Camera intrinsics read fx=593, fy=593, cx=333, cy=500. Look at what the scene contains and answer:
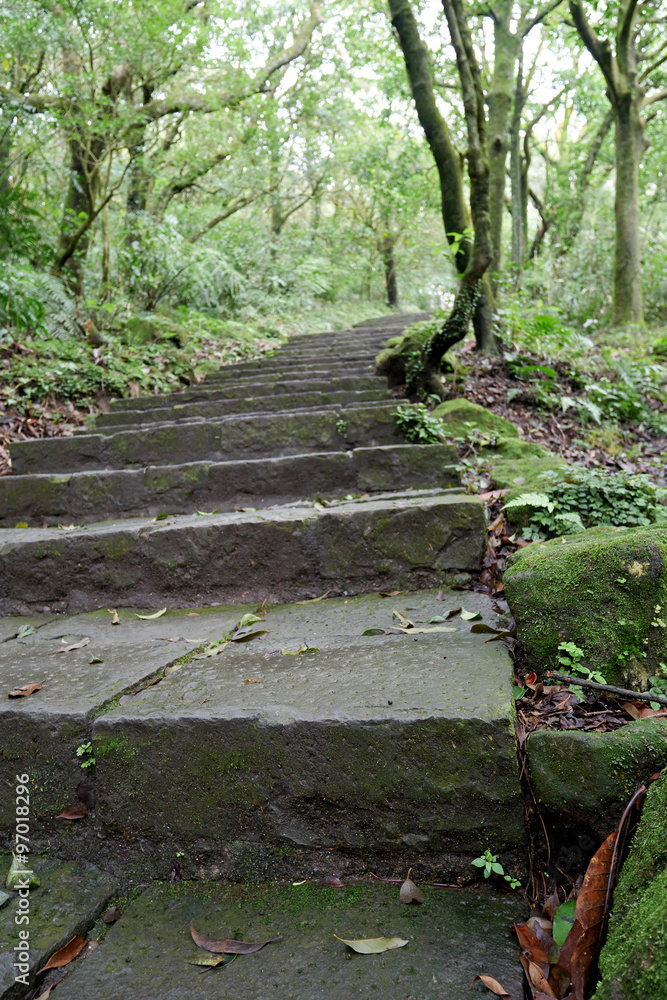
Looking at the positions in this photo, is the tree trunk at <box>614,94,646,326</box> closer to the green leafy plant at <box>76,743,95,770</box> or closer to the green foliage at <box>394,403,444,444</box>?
the green foliage at <box>394,403,444,444</box>

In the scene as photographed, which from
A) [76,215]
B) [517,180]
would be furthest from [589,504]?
[517,180]

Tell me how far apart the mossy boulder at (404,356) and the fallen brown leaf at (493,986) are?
439 centimetres

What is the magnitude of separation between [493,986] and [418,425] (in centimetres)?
301

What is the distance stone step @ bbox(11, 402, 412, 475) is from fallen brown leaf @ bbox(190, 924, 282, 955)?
2.92 meters

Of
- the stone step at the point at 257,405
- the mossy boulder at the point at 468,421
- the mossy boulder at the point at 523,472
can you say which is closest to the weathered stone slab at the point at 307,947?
the mossy boulder at the point at 523,472

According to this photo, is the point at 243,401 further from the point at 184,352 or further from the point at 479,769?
the point at 479,769

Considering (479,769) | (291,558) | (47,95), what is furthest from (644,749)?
(47,95)

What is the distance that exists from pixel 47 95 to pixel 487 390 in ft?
22.7

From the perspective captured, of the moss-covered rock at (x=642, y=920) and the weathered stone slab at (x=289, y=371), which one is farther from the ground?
the weathered stone slab at (x=289, y=371)

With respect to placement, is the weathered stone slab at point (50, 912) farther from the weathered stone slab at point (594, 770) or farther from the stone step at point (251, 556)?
the stone step at point (251, 556)

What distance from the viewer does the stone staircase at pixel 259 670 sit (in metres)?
1.34

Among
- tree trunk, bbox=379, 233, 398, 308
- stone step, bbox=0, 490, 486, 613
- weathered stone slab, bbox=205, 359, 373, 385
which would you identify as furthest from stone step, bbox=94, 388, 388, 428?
tree trunk, bbox=379, 233, 398, 308

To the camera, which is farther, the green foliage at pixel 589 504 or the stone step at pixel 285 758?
the green foliage at pixel 589 504

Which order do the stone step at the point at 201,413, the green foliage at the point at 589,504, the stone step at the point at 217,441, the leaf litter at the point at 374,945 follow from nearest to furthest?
the leaf litter at the point at 374,945, the green foliage at the point at 589,504, the stone step at the point at 217,441, the stone step at the point at 201,413
